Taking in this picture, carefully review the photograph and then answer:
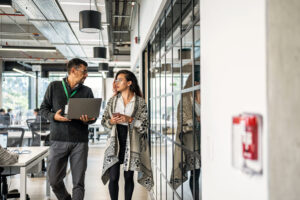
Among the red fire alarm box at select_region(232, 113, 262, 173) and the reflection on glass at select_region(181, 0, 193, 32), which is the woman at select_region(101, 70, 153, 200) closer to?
the reflection on glass at select_region(181, 0, 193, 32)

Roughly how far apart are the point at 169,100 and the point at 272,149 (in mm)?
2164

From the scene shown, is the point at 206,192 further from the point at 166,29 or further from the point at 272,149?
the point at 166,29

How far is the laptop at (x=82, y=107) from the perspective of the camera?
8.72 ft

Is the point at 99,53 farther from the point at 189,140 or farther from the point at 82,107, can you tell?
the point at 189,140

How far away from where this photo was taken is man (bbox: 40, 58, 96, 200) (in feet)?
9.29

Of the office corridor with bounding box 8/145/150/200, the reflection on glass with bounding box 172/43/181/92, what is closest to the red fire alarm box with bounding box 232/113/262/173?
the reflection on glass with bounding box 172/43/181/92

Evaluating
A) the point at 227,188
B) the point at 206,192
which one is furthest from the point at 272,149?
the point at 206,192

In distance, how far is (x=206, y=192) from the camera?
58.3 inches

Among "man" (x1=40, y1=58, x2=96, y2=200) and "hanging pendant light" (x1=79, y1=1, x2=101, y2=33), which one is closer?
"man" (x1=40, y1=58, x2=96, y2=200)

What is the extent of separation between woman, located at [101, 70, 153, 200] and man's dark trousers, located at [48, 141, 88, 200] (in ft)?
0.78

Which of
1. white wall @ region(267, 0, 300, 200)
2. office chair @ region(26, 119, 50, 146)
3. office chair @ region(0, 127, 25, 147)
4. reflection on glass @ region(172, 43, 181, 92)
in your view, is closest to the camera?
white wall @ region(267, 0, 300, 200)

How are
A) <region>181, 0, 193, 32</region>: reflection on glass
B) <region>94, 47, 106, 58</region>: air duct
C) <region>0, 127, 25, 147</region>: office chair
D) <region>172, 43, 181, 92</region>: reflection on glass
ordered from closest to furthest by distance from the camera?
<region>181, 0, 193, 32</region>: reflection on glass
<region>172, 43, 181, 92</region>: reflection on glass
<region>0, 127, 25, 147</region>: office chair
<region>94, 47, 106, 58</region>: air duct

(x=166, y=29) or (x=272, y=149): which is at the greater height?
(x=166, y=29)

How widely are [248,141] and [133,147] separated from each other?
1964 mm
